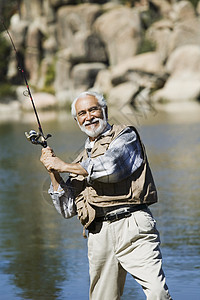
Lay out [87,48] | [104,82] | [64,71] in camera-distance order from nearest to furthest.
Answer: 1. [104,82]
2. [87,48]
3. [64,71]

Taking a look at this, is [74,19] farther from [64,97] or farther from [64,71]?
→ [64,97]

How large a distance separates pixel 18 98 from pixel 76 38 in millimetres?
5851

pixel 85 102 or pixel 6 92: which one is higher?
pixel 6 92

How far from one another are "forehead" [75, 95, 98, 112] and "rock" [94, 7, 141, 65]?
139 ft

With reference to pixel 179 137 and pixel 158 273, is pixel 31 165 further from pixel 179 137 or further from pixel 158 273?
pixel 158 273

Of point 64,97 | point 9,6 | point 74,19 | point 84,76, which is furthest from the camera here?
point 9,6

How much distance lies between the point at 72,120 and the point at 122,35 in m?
18.1

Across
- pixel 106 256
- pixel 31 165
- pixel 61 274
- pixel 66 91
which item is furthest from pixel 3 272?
pixel 66 91

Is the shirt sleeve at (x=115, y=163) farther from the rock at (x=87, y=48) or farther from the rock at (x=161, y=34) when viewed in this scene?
the rock at (x=87, y=48)

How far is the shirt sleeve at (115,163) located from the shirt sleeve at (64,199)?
0.25 metres

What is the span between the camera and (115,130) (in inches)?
148

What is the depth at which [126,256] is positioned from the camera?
3.70 metres

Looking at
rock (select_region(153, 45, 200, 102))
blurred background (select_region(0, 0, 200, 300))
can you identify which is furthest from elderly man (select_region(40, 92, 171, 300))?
rock (select_region(153, 45, 200, 102))

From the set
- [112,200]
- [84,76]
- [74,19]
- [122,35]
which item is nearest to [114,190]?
[112,200]
